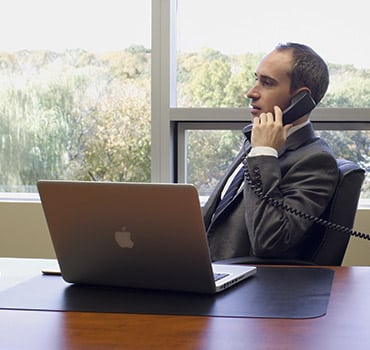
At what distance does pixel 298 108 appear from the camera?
2.62 metres

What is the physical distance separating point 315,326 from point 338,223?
1047 mm

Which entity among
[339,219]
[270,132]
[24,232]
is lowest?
[24,232]

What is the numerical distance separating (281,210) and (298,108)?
16.9 inches

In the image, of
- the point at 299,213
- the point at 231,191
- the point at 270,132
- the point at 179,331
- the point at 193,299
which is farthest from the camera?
the point at 231,191

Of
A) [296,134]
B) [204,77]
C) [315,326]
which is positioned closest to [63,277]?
[315,326]

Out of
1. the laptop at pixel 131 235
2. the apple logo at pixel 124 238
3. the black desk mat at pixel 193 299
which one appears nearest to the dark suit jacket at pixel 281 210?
the black desk mat at pixel 193 299

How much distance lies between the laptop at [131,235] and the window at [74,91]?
2015mm

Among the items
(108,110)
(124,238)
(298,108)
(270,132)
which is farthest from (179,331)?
(108,110)

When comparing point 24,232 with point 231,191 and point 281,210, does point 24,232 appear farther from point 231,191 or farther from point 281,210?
point 281,210

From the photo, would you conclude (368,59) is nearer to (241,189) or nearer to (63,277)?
(241,189)

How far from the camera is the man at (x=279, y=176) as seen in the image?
235cm

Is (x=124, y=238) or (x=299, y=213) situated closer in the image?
(x=124, y=238)

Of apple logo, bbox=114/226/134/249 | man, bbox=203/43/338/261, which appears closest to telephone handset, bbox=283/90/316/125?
man, bbox=203/43/338/261

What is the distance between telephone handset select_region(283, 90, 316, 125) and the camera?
262 centimetres
